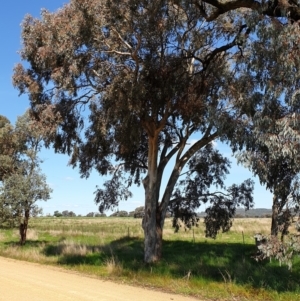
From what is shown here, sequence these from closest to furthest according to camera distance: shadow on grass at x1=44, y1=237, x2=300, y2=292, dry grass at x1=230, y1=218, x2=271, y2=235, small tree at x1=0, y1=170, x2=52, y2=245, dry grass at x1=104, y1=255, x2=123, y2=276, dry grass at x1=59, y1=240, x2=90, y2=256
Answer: shadow on grass at x1=44, y1=237, x2=300, y2=292, dry grass at x1=104, y1=255, x2=123, y2=276, dry grass at x1=59, y1=240, x2=90, y2=256, small tree at x1=0, y1=170, x2=52, y2=245, dry grass at x1=230, y1=218, x2=271, y2=235

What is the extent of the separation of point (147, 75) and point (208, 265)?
23.4ft

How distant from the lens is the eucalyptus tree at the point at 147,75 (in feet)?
46.7

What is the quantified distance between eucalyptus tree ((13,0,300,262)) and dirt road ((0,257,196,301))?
14.9ft

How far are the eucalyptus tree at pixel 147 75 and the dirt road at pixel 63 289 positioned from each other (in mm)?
4542

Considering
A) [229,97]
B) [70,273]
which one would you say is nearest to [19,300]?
[70,273]

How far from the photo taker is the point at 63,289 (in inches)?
473

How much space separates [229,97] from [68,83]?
590 cm

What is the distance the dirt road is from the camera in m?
10.8

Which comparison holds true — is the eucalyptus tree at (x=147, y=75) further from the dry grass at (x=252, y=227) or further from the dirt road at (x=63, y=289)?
the dry grass at (x=252, y=227)

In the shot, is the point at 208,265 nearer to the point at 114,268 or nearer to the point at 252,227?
the point at 114,268

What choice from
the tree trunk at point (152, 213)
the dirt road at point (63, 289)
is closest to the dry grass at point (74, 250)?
the tree trunk at point (152, 213)

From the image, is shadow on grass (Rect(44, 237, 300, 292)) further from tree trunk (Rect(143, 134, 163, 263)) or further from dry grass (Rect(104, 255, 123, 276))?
tree trunk (Rect(143, 134, 163, 263))

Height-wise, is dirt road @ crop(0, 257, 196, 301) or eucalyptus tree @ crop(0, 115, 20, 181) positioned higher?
eucalyptus tree @ crop(0, 115, 20, 181)

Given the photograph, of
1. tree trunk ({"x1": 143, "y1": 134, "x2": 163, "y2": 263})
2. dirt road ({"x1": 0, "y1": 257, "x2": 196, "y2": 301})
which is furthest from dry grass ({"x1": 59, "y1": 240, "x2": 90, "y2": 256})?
dirt road ({"x1": 0, "y1": 257, "x2": 196, "y2": 301})
